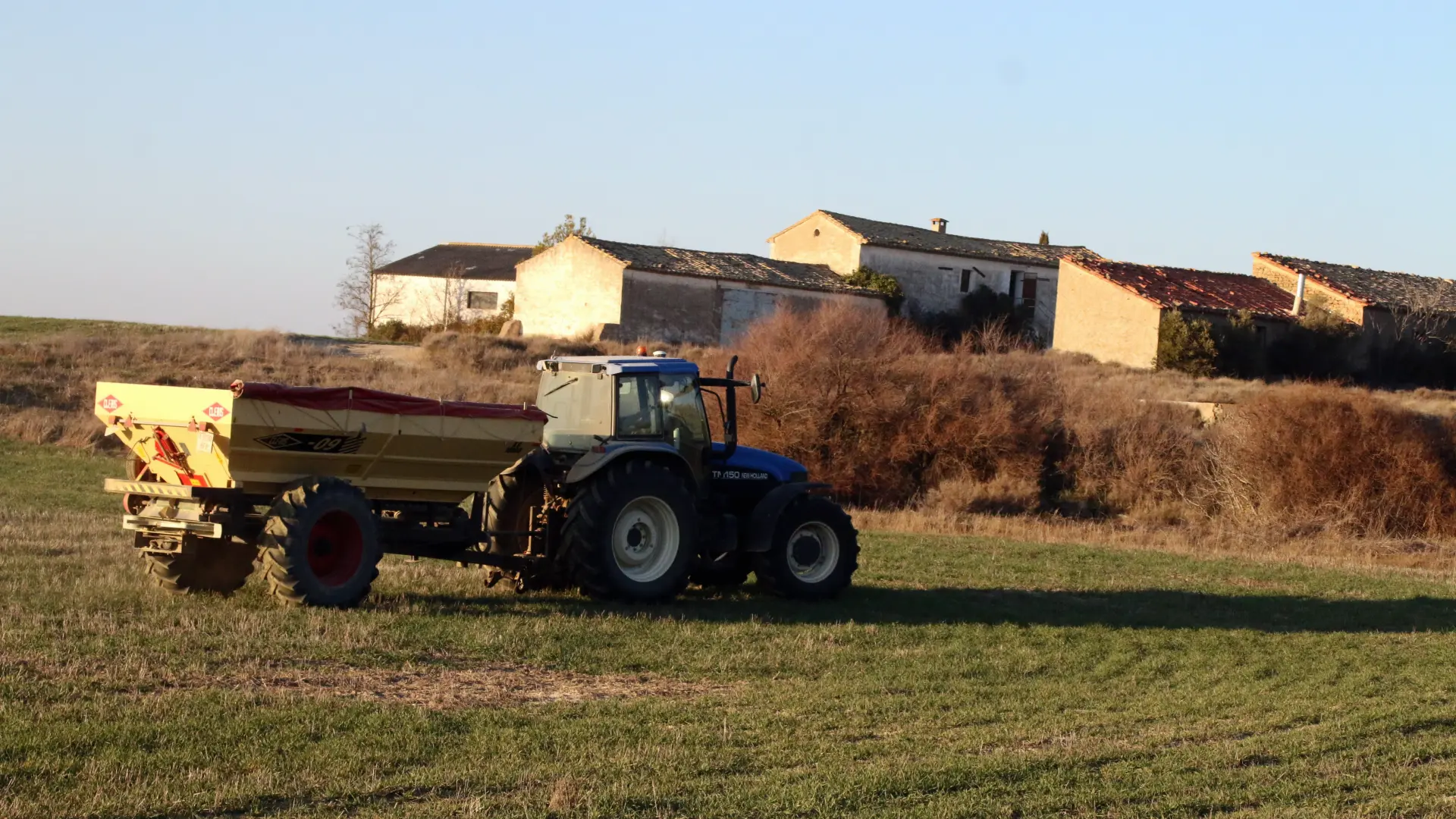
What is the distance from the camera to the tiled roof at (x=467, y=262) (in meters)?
64.0

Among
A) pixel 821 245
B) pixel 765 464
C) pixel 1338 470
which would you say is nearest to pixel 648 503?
pixel 765 464

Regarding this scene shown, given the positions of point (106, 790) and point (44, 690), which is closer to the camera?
point (106, 790)

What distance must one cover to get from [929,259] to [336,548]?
46665 mm

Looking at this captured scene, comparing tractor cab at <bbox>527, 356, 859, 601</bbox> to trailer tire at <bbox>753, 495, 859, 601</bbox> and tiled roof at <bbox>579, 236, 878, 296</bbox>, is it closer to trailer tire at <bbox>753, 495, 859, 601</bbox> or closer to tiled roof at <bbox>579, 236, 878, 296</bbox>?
trailer tire at <bbox>753, 495, 859, 601</bbox>

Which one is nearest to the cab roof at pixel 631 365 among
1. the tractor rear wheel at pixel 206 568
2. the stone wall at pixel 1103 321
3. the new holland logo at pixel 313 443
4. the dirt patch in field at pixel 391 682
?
the new holland logo at pixel 313 443

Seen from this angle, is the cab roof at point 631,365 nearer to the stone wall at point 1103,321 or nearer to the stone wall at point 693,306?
the stone wall at point 693,306

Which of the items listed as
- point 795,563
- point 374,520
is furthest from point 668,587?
point 374,520

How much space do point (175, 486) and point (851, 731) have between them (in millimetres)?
6258

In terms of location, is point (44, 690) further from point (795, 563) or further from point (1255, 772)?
point (795, 563)

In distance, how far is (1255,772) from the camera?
8156 mm

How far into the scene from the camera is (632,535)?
13.7 meters

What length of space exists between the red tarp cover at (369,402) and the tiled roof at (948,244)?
4300 cm

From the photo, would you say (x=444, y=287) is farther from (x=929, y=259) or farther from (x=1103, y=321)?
(x=1103, y=321)

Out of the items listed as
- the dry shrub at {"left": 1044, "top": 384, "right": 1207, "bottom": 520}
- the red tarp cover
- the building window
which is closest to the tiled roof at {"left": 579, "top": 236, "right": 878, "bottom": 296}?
the building window
